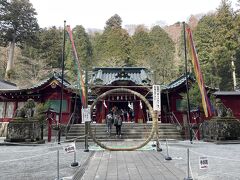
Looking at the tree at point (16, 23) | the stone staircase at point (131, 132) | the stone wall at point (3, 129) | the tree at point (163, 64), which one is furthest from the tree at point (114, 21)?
the stone staircase at point (131, 132)

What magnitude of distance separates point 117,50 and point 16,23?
67.3 ft

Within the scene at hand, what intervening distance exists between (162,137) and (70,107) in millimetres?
10159

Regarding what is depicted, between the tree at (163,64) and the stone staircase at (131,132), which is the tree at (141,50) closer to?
the tree at (163,64)

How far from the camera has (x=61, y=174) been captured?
6.50 metres

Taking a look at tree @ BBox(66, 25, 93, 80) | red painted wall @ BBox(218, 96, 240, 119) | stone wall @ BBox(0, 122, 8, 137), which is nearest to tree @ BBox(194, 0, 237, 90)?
red painted wall @ BBox(218, 96, 240, 119)

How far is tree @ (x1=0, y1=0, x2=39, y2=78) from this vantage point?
38.1 m

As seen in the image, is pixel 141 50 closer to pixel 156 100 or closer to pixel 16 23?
pixel 16 23

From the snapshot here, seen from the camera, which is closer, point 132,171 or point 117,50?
point 132,171

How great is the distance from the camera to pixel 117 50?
164 feet

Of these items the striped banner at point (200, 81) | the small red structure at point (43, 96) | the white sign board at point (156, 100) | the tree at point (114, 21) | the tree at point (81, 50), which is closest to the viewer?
Answer: the white sign board at point (156, 100)

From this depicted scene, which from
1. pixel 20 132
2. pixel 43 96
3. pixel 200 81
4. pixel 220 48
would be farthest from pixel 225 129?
pixel 220 48

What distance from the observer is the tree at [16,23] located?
38.1 metres

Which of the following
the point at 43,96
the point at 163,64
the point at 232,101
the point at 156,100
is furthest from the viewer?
the point at 163,64

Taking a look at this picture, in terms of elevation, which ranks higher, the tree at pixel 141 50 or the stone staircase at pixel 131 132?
the tree at pixel 141 50
